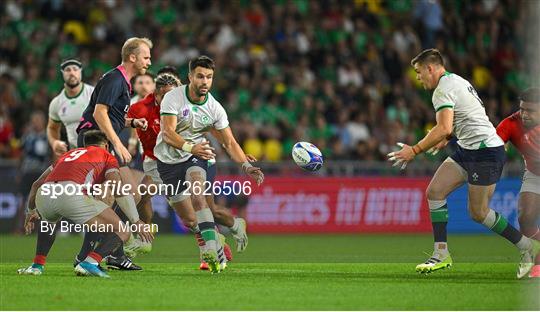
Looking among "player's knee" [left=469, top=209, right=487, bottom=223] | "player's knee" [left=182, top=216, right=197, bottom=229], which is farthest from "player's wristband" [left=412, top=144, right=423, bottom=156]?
"player's knee" [left=182, top=216, right=197, bottom=229]

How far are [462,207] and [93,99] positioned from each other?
11335mm

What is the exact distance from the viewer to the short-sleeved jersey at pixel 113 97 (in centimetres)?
1283

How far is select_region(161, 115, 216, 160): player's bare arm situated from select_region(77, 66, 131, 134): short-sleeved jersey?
0.64 meters

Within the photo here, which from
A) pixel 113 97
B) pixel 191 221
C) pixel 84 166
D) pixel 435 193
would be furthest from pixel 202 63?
pixel 435 193

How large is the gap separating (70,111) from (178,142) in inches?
128

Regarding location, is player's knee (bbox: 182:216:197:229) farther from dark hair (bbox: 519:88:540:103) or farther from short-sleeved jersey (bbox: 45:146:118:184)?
dark hair (bbox: 519:88:540:103)

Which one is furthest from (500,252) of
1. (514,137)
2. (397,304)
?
(397,304)

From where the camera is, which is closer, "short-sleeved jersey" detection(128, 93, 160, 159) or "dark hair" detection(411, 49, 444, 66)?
"dark hair" detection(411, 49, 444, 66)

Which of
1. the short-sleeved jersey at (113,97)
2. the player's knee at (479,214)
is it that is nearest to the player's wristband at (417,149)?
the player's knee at (479,214)

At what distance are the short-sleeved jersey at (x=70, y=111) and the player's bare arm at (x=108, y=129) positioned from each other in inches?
97.3

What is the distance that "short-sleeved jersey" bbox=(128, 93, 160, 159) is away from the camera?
14.5 m

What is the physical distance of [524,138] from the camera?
12828 mm

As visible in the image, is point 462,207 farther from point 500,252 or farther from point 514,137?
point 514,137

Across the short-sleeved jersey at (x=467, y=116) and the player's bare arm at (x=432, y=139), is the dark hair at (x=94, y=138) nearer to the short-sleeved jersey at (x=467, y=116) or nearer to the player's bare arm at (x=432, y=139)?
the player's bare arm at (x=432, y=139)
